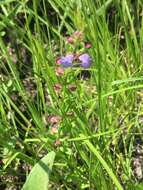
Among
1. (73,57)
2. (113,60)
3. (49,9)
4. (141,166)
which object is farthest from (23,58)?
(73,57)

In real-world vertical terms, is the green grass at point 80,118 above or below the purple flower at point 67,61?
below

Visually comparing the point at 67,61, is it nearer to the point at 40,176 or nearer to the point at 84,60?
the point at 84,60

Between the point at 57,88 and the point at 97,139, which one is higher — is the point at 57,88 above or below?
above

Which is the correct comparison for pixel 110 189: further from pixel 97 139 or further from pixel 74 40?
pixel 74 40

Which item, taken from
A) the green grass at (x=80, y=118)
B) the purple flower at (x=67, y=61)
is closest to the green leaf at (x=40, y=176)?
the green grass at (x=80, y=118)

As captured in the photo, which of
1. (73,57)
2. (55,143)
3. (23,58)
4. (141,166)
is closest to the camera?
(73,57)

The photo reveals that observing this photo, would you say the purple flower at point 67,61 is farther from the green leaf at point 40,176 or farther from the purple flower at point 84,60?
the green leaf at point 40,176

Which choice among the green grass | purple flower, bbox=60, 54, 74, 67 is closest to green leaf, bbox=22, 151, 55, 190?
the green grass

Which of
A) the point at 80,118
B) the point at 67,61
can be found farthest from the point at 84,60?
the point at 80,118
